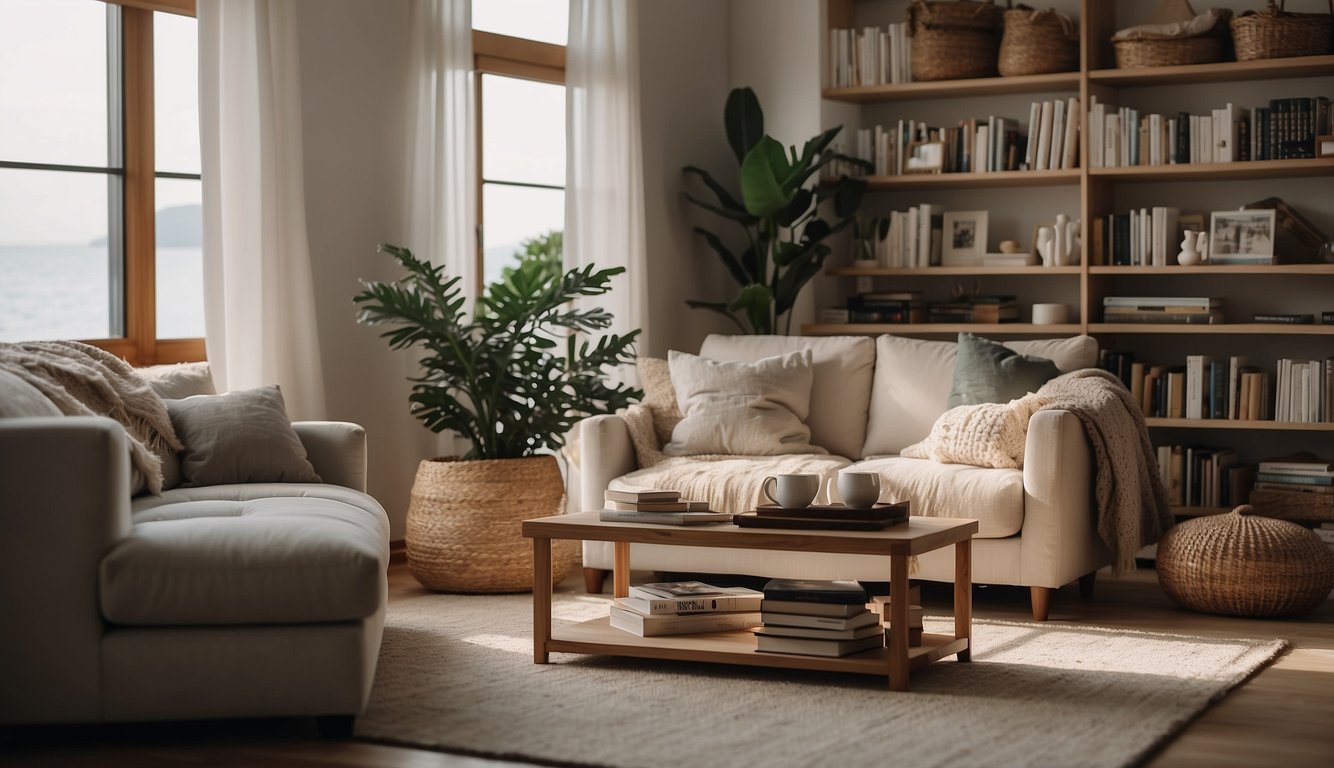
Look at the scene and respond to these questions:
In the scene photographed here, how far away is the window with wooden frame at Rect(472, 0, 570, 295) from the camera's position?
237 inches

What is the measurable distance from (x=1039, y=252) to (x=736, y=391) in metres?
1.83

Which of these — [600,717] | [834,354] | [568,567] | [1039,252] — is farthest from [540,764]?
[1039,252]

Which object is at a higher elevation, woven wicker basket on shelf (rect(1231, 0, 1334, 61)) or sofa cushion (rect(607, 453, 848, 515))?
woven wicker basket on shelf (rect(1231, 0, 1334, 61))

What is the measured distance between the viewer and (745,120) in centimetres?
667

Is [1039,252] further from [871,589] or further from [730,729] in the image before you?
[730,729]

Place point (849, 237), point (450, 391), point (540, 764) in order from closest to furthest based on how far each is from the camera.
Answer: point (540, 764) → point (450, 391) → point (849, 237)

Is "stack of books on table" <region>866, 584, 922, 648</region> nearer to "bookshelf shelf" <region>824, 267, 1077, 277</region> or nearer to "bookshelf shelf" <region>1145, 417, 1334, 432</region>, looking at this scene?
"bookshelf shelf" <region>1145, 417, 1334, 432</region>

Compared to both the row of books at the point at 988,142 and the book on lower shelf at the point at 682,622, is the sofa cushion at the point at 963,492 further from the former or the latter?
the row of books at the point at 988,142

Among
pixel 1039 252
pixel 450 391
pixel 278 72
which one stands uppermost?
pixel 278 72

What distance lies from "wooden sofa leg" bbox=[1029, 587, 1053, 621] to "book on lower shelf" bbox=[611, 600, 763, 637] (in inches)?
39.6

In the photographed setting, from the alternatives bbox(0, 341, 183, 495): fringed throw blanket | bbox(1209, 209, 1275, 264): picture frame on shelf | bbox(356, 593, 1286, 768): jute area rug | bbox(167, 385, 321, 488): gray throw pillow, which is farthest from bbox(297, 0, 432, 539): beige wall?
bbox(1209, 209, 1275, 264): picture frame on shelf

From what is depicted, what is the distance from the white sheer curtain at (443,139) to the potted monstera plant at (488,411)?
1.11 ft

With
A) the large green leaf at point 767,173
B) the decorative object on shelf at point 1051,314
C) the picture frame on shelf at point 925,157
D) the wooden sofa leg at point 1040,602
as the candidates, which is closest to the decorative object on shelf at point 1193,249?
the decorative object on shelf at point 1051,314

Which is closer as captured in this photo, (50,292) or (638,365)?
(50,292)
